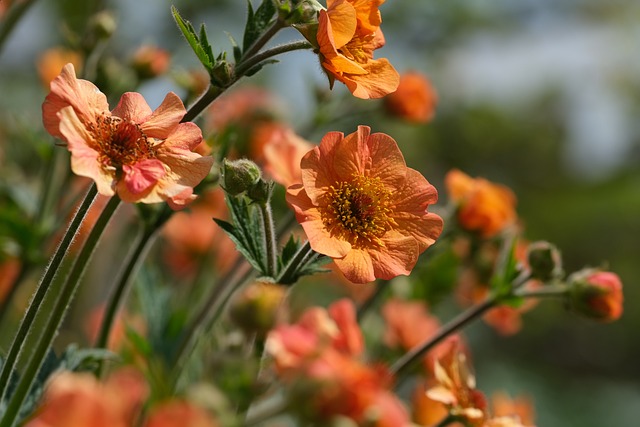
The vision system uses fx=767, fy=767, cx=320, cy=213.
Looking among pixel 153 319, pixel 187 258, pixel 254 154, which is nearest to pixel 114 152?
pixel 153 319

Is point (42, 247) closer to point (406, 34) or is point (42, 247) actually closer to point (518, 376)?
point (518, 376)

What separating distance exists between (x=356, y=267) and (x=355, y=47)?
194 millimetres

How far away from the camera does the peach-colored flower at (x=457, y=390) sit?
708 millimetres

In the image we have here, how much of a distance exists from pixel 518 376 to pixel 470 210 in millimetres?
2200

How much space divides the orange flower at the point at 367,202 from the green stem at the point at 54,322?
5.9 inches

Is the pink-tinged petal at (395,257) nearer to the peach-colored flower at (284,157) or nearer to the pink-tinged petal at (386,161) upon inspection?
the pink-tinged petal at (386,161)

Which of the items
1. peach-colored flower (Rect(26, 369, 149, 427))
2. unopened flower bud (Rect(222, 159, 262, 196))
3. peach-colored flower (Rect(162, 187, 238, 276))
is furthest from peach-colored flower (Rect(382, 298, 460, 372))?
peach-colored flower (Rect(26, 369, 149, 427))

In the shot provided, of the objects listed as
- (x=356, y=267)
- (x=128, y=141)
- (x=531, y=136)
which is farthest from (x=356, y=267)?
(x=531, y=136)

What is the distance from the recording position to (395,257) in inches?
25.3

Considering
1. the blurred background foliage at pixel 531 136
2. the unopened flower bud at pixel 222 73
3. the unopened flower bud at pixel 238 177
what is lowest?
the blurred background foliage at pixel 531 136

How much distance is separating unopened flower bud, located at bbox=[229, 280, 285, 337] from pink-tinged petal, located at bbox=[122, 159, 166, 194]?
9.1 inches

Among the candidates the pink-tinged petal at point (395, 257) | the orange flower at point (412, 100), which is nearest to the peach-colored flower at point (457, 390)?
the pink-tinged petal at point (395, 257)

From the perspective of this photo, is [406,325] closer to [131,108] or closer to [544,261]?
[544,261]

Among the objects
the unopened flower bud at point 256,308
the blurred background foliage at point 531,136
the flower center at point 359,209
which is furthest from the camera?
the blurred background foliage at point 531,136
